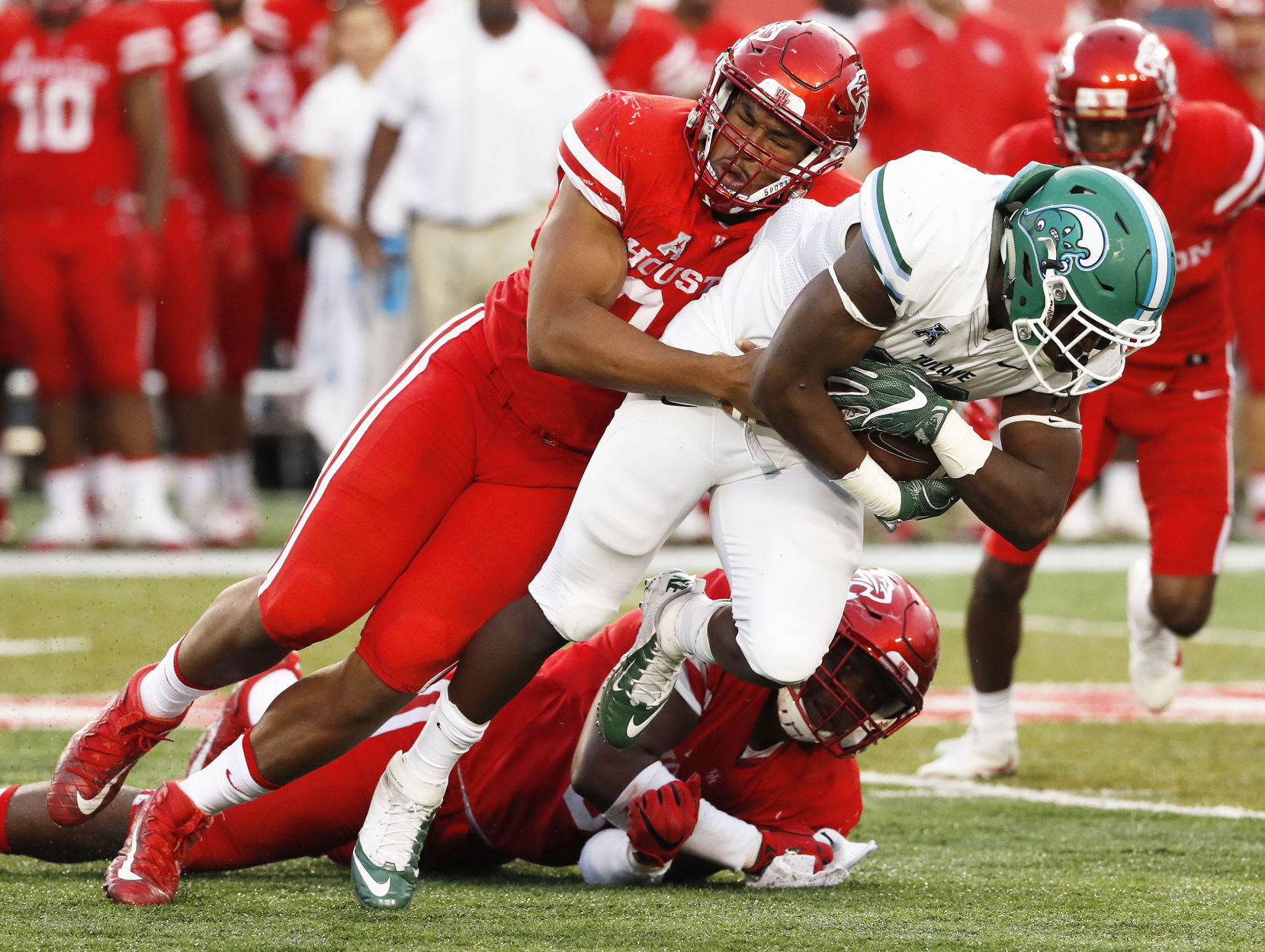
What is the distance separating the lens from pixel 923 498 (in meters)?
3.15

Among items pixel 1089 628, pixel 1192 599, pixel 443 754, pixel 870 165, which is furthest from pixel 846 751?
pixel 870 165

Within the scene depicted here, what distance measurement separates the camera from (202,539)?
848cm

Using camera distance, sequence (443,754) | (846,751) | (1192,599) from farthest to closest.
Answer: (1192,599) < (846,751) < (443,754)

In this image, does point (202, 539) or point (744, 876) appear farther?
point (202, 539)

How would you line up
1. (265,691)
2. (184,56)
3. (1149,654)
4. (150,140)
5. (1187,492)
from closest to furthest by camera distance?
(265,691)
(1187,492)
(1149,654)
(150,140)
(184,56)

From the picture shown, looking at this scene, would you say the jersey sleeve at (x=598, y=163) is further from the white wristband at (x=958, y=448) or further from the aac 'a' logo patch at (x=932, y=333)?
the white wristband at (x=958, y=448)

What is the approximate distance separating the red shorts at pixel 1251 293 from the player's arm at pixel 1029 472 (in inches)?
238

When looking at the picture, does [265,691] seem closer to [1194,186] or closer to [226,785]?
[226,785]

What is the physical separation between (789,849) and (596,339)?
98 cm

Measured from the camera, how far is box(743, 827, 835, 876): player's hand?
10.9 feet

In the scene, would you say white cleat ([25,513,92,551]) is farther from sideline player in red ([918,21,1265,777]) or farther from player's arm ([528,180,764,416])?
player's arm ([528,180,764,416])

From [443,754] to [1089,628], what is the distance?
4.13 m

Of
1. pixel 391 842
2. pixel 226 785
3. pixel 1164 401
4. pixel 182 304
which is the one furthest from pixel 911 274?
pixel 182 304

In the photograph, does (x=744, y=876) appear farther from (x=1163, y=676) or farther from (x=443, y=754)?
(x=1163, y=676)
